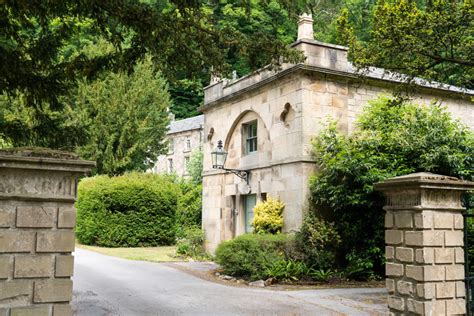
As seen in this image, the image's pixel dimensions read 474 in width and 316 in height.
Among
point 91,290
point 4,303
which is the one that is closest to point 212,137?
point 91,290

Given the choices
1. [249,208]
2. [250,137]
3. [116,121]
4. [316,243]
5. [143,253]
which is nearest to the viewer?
[316,243]

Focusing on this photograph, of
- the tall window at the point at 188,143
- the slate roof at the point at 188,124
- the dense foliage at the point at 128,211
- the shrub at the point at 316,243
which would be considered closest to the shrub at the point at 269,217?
the shrub at the point at 316,243

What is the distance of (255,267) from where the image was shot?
1370 cm

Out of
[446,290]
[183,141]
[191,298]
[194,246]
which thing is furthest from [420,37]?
[183,141]

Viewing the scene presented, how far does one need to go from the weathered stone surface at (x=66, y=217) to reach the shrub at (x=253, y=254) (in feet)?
30.1

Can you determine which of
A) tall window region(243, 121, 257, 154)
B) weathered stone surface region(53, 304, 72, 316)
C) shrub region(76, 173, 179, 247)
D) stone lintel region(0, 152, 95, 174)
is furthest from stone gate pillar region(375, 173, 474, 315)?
shrub region(76, 173, 179, 247)

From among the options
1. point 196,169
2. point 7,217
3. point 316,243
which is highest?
point 196,169

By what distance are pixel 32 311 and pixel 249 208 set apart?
1317cm

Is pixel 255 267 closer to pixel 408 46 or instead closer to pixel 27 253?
pixel 408 46

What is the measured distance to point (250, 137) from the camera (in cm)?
1794

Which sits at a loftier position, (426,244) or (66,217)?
(66,217)

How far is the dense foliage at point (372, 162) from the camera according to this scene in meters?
13.6

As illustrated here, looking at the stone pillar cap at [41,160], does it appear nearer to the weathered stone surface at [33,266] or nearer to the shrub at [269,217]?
the weathered stone surface at [33,266]

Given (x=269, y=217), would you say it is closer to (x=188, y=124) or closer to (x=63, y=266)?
(x=63, y=266)
